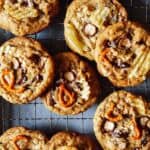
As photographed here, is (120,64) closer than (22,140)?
Yes

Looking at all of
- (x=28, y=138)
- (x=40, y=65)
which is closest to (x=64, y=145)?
(x=28, y=138)

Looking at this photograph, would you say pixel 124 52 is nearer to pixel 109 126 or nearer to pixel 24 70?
pixel 109 126

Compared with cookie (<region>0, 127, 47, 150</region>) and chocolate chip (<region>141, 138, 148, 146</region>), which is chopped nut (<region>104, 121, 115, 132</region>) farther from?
cookie (<region>0, 127, 47, 150</region>)

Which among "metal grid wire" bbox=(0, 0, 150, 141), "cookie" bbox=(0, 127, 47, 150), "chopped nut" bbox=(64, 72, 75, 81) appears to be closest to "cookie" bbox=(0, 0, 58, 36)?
"metal grid wire" bbox=(0, 0, 150, 141)

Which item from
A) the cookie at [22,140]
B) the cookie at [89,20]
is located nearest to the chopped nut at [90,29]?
the cookie at [89,20]

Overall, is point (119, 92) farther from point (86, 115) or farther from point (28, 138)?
point (28, 138)

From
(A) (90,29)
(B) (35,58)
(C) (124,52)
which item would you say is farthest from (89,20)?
(B) (35,58)
